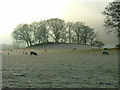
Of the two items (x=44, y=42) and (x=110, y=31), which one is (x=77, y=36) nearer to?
(x=44, y=42)

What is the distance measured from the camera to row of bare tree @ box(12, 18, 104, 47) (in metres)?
77.3

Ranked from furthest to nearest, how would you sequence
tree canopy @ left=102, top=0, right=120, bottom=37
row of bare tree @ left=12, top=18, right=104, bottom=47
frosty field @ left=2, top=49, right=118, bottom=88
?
1. row of bare tree @ left=12, top=18, right=104, bottom=47
2. tree canopy @ left=102, top=0, right=120, bottom=37
3. frosty field @ left=2, top=49, right=118, bottom=88

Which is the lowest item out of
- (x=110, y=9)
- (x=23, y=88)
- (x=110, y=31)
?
(x=23, y=88)

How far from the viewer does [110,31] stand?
160 feet

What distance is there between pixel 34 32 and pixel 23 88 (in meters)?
78.6

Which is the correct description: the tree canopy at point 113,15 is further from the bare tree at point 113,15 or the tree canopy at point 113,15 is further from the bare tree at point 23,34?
the bare tree at point 23,34

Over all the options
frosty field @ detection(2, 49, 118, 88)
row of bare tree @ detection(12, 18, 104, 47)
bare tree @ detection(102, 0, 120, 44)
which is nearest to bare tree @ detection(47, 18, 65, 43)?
row of bare tree @ detection(12, 18, 104, 47)

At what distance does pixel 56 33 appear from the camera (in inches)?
3086

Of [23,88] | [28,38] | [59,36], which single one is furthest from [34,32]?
[23,88]

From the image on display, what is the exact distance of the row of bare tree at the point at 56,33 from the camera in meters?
77.3

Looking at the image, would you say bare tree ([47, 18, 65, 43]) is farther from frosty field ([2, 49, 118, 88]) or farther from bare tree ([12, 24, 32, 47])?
frosty field ([2, 49, 118, 88])

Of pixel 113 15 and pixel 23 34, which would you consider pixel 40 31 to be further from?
pixel 113 15

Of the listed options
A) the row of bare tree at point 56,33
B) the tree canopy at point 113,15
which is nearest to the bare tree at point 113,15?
the tree canopy at point 113,15

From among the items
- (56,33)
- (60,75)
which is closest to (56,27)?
(56,33)
